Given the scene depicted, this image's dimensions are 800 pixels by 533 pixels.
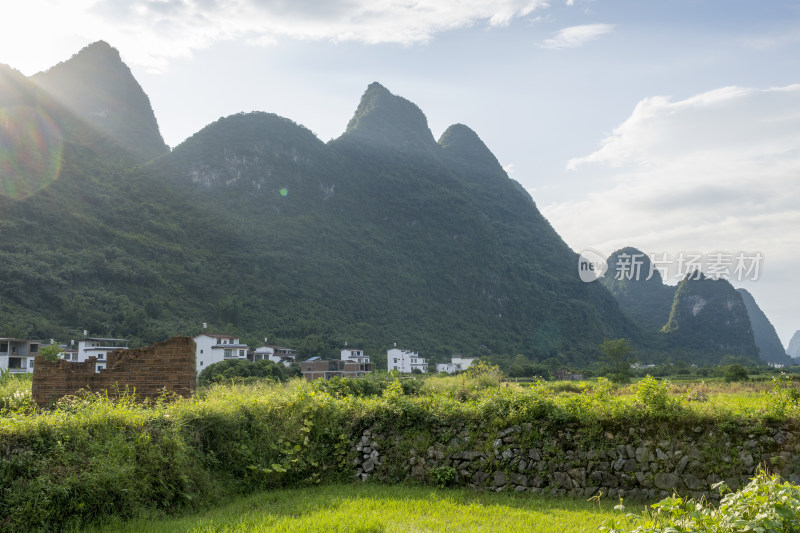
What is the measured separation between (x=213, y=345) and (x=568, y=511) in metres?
49.0

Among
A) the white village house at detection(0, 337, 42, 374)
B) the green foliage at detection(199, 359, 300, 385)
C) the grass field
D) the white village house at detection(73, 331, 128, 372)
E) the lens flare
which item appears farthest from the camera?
the lens flare

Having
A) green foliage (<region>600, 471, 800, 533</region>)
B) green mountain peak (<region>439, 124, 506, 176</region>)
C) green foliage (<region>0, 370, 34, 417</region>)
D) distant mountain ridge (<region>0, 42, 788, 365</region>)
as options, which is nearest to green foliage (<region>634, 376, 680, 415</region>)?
green foliage (<region>600, 471, 800, 533</region>)

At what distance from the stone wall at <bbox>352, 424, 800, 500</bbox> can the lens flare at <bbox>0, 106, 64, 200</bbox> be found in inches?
3066

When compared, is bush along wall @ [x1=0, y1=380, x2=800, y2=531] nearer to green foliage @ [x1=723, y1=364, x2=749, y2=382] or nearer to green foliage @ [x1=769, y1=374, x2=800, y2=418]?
green foliage @ [x1=769, y1=374, x2=800, y2=418]

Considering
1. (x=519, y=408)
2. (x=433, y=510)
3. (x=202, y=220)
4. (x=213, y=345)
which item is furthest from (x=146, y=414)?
(x=202, y=220)

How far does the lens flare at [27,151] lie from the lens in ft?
243

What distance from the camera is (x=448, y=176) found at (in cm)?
15375

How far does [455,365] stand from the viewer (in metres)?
75.1

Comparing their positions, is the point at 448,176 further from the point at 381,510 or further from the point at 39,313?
the point at 381,510

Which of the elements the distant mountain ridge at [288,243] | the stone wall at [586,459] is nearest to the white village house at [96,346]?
the distant mountain ridge at [288,243]

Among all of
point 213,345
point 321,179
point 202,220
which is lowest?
point 213,345

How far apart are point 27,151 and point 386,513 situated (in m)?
95.5

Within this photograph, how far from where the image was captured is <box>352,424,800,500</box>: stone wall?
22.1 feet

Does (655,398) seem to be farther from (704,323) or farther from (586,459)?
(704,323)
